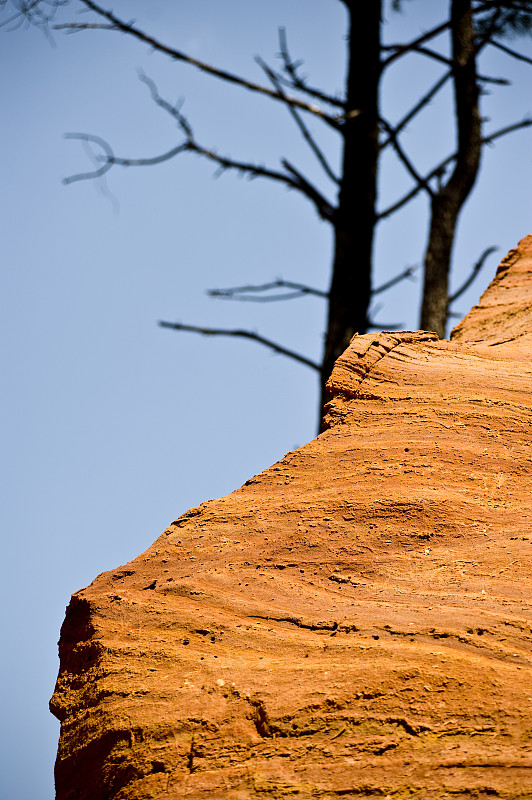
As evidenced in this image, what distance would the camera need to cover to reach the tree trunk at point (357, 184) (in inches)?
218

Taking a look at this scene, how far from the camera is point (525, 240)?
321cm

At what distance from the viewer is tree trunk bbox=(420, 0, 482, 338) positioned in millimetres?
6625

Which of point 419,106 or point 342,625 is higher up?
point 419,106

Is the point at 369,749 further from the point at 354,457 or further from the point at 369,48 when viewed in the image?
the point at 369,48

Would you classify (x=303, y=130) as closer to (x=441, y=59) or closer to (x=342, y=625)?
(x=441, y=59)

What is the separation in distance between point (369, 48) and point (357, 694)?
17.3 ft

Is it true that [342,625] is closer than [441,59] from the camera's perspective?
Yes

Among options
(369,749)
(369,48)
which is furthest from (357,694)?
(369,48)

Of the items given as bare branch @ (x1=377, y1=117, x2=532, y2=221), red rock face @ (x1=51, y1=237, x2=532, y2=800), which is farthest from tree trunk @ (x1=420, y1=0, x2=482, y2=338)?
red rock face @ (x1=51, y1=237, x2=532, y2=800)

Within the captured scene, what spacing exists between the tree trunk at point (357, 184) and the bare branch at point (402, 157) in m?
0.17

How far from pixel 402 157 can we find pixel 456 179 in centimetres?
85

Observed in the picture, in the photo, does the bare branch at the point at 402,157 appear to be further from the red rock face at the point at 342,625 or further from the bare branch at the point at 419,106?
the red rock face at the point at 342,625

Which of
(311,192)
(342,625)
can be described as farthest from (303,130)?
(342,625)

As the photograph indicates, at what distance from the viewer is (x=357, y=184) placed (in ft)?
18.7
